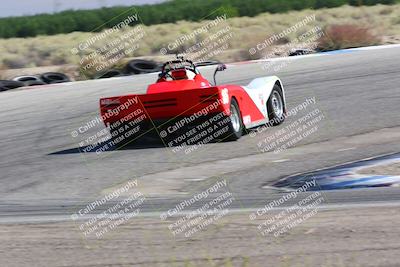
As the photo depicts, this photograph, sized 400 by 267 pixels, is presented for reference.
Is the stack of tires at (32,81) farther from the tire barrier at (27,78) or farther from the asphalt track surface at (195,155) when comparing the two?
the asphalt track surface at (195,155)

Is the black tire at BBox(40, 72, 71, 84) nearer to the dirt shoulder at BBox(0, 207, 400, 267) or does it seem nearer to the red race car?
the red race car

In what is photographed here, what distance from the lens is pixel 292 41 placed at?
32875 millimetres

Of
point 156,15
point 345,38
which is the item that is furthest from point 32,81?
point 156,15

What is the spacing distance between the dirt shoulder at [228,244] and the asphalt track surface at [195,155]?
0.81m

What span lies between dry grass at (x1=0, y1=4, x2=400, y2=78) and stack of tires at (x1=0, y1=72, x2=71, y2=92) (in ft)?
22.5

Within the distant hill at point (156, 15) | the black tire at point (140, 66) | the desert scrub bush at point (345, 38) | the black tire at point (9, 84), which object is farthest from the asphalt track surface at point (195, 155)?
the distant hill at point (156, 15)

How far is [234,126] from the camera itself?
1179 cm

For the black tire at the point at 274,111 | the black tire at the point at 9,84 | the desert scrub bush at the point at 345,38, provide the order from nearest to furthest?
the black tire at the point at 274,111, the black tire at the point at 9,84, the desert scrub bush at the point at 345,38

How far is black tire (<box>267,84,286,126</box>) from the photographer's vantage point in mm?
13055

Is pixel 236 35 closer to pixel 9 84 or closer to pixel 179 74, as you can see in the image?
pixel 9 84

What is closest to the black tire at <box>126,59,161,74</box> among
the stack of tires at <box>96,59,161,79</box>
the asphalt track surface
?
the stack of tires at <box>96,59,161,79</box>

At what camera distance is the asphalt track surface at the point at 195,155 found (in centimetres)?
831

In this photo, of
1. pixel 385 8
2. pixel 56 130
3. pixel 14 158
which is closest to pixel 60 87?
pixel 56 130

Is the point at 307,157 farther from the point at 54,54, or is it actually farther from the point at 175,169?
the point at 54,54
